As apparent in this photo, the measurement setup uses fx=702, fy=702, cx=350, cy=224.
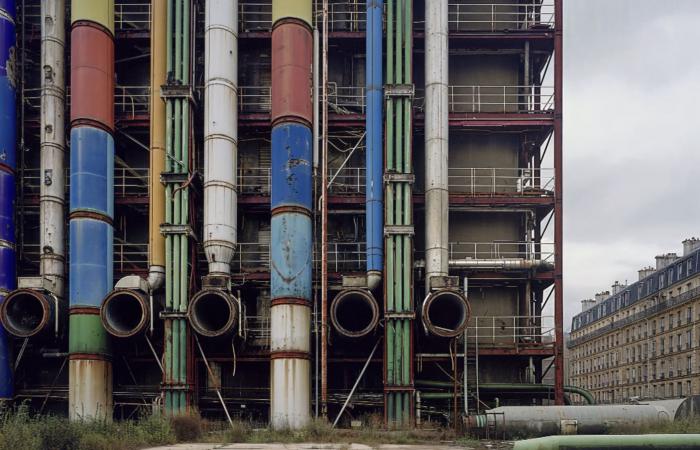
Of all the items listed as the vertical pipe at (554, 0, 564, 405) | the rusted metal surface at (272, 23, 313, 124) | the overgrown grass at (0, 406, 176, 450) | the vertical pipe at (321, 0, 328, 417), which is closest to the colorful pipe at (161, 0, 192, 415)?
the rusted metal surface at (272, 23, 313, 124)

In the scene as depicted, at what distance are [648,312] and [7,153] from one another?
67.3 meters

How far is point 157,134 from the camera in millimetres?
27281

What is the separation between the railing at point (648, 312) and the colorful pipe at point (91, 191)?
185 ft

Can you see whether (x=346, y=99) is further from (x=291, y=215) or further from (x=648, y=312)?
(x=648, y=312)

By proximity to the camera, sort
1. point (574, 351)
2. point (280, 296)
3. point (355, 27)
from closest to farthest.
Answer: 1. point (280, 296)
2. point (355, 27)
3. point (574, 351)

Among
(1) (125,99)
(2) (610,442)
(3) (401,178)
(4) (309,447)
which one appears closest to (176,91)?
(1) (125,99)

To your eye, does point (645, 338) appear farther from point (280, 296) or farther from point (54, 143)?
point (54, 143)

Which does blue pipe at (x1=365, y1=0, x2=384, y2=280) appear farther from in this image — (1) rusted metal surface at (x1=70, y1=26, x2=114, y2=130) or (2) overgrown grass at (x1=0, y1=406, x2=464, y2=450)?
(1) rusted metal surface at (x1=70, y1=26, x2=114, y2=130)

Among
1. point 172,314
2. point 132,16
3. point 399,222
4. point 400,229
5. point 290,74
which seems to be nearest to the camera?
point 172,314

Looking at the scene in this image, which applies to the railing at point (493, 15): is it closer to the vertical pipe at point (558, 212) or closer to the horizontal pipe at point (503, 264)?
the vertical pipe at point (558, 212)

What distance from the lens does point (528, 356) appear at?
2739 centimetres

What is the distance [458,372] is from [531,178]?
27.2 feet

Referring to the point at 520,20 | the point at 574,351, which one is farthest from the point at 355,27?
the point at 574,351

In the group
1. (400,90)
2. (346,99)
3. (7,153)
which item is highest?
(346,99)
